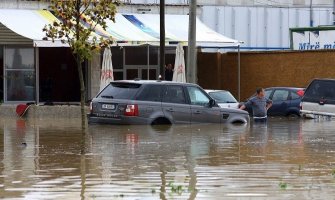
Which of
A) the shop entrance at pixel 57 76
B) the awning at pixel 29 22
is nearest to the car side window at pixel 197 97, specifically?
the awning at pixel 29 22

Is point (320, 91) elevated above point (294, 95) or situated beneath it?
elevated above

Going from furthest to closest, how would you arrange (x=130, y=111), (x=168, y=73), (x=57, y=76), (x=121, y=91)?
(x=57, y=76) < (x=168, y=73) < (x=121, y=91) < (x=130, y=111)

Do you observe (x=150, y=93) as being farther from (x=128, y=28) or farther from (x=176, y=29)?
(x=176, y=29)

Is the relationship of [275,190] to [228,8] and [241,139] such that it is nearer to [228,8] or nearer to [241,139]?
[241,139]

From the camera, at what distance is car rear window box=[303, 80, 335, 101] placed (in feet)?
92.3

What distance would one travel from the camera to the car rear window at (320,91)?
2812cm

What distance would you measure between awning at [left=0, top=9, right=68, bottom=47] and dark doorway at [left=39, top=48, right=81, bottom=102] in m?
2.45

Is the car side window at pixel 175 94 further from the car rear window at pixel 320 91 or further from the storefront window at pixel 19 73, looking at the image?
the storefront window at pixel 19 73

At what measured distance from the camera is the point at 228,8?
50.4 meters

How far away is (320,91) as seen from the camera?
2838 cm

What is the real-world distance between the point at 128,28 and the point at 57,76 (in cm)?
438

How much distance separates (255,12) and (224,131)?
28.1 metres

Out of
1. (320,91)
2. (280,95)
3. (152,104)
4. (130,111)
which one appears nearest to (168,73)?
(280,95)

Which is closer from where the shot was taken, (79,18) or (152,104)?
(79,18)
